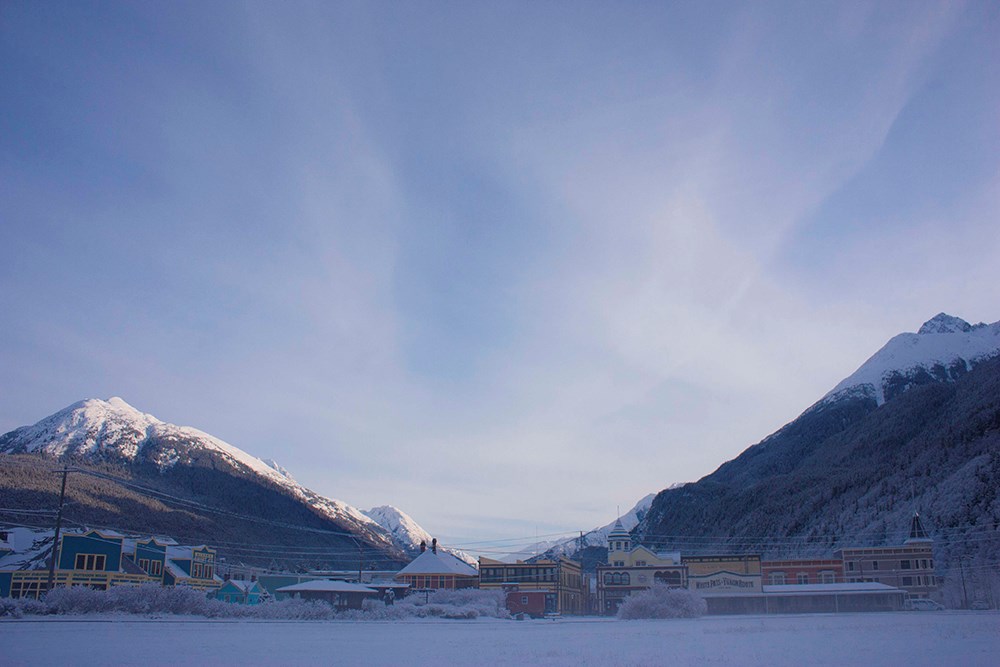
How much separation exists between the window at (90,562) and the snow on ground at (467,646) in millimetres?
37457

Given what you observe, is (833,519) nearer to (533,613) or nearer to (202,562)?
(533,613)

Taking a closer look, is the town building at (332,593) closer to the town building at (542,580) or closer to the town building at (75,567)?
the town building at (75,567)

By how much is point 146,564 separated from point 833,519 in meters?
138

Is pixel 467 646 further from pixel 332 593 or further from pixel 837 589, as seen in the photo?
pixel 837 589

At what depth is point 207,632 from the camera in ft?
122

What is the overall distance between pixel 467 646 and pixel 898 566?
92569mm

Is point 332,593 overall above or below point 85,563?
below

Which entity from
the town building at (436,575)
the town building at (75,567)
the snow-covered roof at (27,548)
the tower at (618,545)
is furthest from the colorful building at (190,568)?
the tower at (618,545)

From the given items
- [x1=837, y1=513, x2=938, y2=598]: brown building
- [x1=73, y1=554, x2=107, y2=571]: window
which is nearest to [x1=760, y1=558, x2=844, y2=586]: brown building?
[x1=837, y1=513, x2=938, y2=598]: brown building

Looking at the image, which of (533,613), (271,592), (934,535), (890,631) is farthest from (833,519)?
(890,631)

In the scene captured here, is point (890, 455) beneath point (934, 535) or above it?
above

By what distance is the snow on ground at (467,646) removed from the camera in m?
25.0

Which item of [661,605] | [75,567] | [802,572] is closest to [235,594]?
[75,567]

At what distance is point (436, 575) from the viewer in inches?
3974
